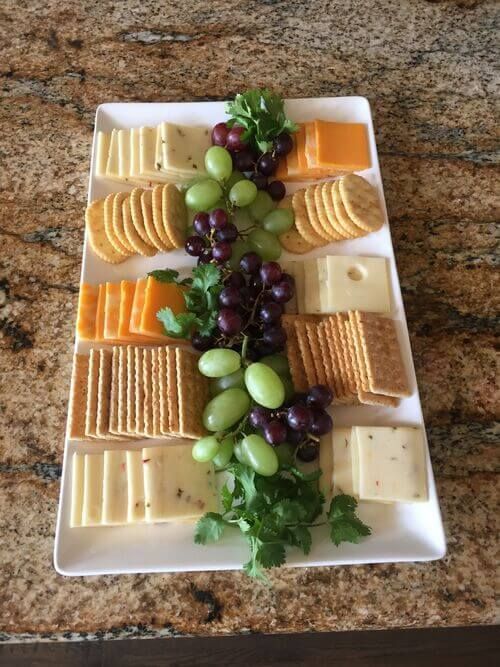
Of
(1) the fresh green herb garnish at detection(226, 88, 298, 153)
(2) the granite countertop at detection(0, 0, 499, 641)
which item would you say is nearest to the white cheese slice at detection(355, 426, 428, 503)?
(2) the granite countertop at detection(0, 0, 499, 641)

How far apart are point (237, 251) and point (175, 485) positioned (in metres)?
0.50

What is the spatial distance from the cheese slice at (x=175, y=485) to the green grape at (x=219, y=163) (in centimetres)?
60

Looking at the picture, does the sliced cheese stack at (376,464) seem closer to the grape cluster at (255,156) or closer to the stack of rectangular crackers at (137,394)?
the stack of rectangular crackers at (137,394)

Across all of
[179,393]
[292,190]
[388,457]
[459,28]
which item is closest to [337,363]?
[388,457]

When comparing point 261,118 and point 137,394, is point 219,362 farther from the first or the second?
point 261,118

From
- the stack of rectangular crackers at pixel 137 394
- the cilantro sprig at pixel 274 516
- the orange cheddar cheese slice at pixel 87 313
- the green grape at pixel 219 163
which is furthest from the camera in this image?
the green grape at pixel 219 163

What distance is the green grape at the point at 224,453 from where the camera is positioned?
102cm

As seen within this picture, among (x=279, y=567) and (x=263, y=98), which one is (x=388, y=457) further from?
(x=263, y=98)

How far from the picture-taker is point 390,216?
53.6 inches

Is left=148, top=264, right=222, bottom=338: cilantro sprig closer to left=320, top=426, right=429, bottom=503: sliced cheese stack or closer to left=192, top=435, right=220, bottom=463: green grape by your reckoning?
left=192, top=435, right=220, bottom=463: green grape

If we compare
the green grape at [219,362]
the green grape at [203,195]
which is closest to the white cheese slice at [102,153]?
the green grape at [203,195]

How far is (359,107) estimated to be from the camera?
4.54 ft

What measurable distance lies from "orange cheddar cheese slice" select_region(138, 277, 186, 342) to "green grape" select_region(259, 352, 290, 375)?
200 millimetres

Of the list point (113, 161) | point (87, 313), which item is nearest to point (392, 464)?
point (87, 313)
